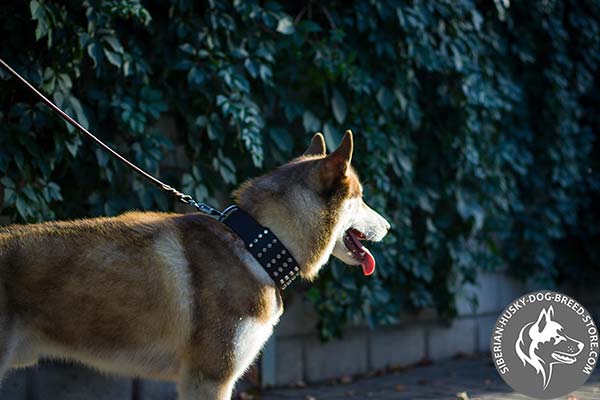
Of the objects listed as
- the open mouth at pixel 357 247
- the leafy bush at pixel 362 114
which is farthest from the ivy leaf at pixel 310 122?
the open mouth at pixel 357 247

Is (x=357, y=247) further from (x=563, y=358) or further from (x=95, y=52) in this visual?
(x=563, y=358)

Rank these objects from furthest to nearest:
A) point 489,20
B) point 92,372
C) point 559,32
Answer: point 559,32 < point 489,20 < point 92,372

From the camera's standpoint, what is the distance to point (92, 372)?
14.3 feet

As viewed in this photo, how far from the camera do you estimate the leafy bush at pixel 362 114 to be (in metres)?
3.96

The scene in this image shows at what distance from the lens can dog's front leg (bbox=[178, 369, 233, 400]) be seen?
300 centimetres

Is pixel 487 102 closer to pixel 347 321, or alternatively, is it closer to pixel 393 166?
pixel 393 166

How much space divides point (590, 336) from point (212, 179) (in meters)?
2.75

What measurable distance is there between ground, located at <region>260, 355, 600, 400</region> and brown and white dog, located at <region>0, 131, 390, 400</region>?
80.6 inches

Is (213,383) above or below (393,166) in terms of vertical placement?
below

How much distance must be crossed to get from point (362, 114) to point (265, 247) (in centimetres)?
231

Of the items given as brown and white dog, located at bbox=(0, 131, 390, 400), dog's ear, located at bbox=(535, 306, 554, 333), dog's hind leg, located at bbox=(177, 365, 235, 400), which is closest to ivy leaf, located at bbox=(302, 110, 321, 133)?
brown and white dog, located at bbox=(0, 131, 390, 400)

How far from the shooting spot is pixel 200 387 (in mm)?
3008

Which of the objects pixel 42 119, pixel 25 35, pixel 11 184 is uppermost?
pixel 25 35

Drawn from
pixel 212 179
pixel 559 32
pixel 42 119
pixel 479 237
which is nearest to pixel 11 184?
pixel 42 119
